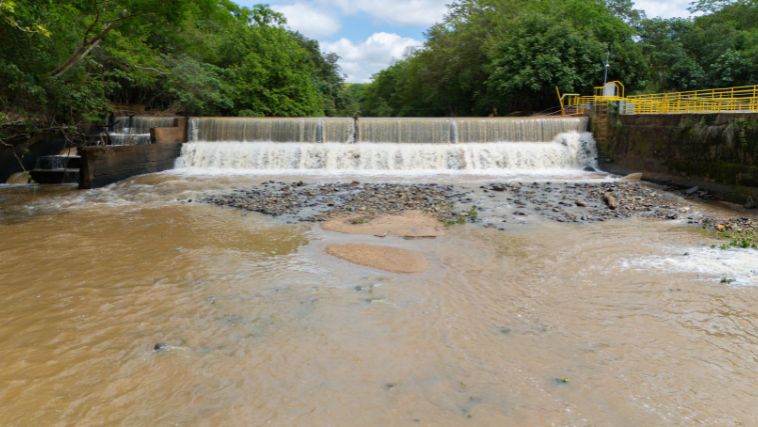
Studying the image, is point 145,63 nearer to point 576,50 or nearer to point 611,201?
point 611,201

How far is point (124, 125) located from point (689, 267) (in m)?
18.8

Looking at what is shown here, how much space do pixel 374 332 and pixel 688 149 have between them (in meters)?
12.9

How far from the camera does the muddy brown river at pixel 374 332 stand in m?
3.87

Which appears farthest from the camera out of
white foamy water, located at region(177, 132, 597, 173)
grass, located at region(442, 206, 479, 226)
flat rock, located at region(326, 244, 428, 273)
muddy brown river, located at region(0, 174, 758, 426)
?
white foamy water, located at region(177, 132, 597, 173)

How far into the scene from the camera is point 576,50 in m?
26.8

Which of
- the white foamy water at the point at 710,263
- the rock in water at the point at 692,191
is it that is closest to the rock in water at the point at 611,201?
the rock in water at the point at 692,191

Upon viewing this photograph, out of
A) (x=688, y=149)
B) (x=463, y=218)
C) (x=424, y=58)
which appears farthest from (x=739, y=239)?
(x=424, y=58)

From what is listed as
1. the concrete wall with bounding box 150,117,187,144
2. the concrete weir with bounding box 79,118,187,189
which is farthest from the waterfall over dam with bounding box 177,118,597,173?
the concrete weir with bounding box 79,118,187,189

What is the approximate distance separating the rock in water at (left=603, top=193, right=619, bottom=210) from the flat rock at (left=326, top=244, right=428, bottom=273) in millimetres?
5804

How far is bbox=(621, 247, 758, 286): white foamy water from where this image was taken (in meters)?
6.80

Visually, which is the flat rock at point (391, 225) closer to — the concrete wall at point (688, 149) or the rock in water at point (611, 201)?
the rock in water at point (611, 201)

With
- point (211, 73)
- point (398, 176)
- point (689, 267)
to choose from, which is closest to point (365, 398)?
point (689, 267)

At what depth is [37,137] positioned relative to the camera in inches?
635

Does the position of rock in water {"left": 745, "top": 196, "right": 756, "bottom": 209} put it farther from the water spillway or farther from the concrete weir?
the concrete weir
